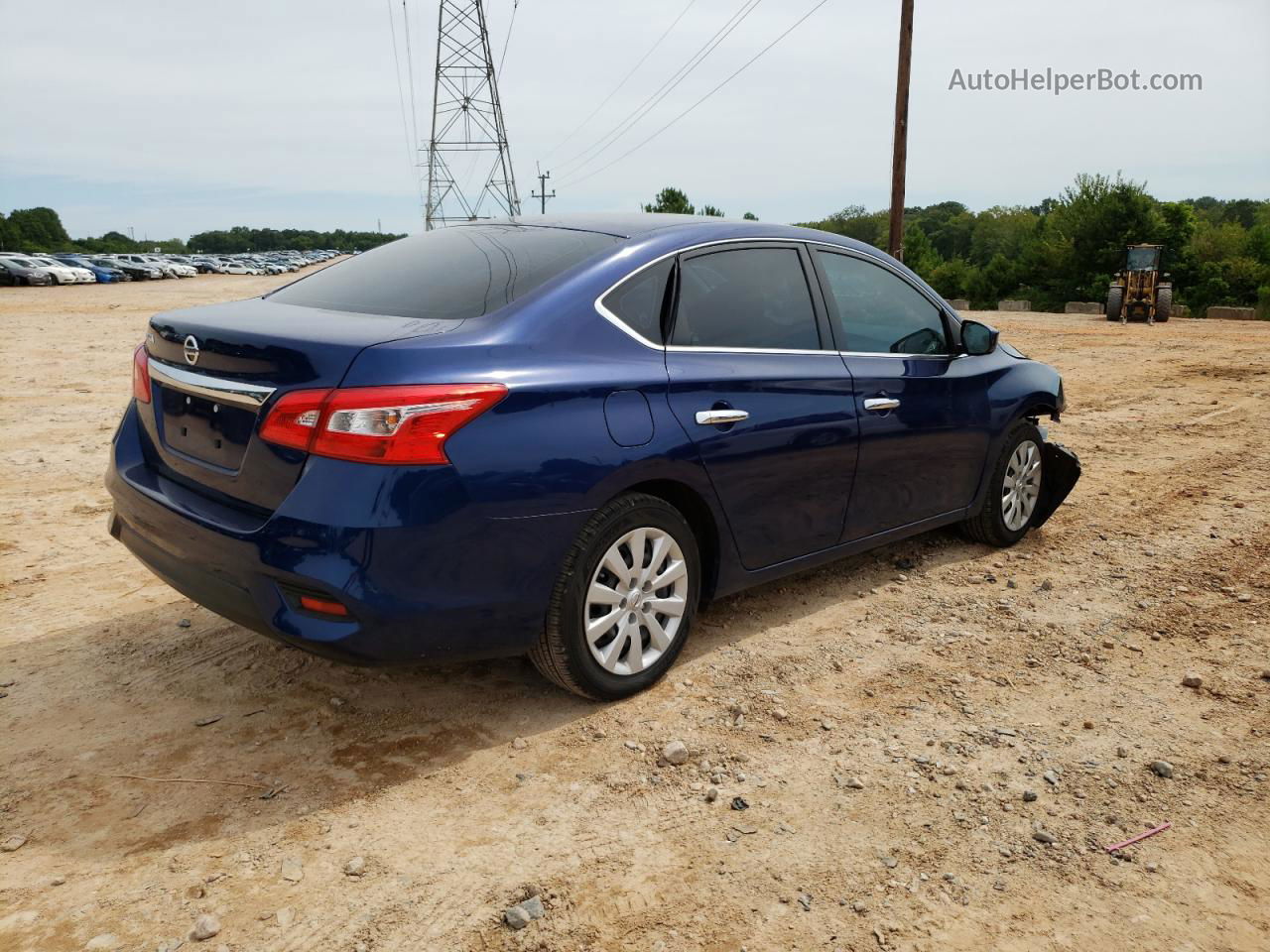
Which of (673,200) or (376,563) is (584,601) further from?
(673,200)

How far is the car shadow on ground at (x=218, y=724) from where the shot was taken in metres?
2.94

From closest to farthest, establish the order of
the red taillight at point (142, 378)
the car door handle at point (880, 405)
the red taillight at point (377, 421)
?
the red taillight at point (377, 421) < the red taillight at point (142, 378) < the car door handle at point (880, 405)

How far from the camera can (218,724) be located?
3.46m

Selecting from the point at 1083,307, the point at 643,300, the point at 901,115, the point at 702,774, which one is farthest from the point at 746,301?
the point at 1083,307

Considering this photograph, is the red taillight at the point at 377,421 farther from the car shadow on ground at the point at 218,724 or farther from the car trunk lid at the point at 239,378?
the car shadow on ground at the point at 218,724

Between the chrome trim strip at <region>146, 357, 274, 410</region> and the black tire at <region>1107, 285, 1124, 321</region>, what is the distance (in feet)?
83.6

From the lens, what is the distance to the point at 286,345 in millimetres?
3041

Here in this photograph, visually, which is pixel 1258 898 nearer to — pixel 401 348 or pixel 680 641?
pixel 680 641

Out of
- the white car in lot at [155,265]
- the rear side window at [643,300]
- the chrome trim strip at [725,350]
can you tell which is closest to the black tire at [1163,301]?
the chrome trim strip at [725,350]

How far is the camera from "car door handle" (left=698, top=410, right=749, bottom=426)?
3.63 m

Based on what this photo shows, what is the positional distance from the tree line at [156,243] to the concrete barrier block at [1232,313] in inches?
2844

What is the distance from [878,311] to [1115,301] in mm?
23238

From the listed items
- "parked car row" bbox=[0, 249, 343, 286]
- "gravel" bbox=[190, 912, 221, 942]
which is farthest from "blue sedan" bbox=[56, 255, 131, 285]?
"gravel" bbox=[190, 912, 221, 942]

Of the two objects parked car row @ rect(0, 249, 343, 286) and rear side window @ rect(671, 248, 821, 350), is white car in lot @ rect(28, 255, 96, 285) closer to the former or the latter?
parked car row @ rect(0, 249, 343, 286)
